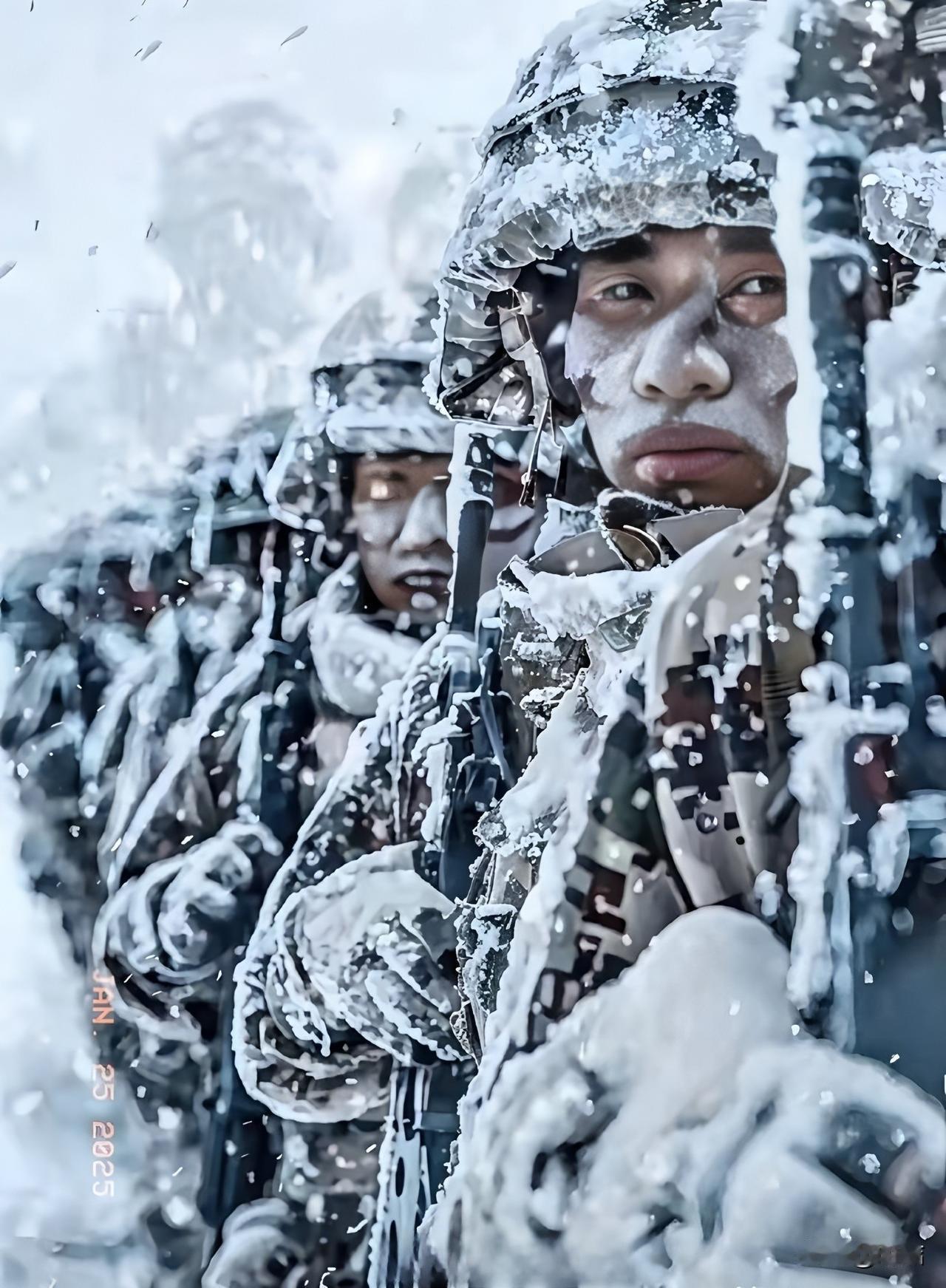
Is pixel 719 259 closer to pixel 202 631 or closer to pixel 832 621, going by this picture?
pixel 832 621

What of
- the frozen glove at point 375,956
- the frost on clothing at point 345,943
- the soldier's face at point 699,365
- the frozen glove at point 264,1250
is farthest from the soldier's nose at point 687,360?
the frozen glove at point 264,1250

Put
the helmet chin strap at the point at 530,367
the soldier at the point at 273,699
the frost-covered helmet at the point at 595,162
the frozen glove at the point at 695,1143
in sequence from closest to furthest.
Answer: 1. the frozen glove at the point at 695,1143
2. the frost-covered helmet at the point at 595,162
3. the helmet chin strap at the point at 530,367
4. the soldier at the point at 273,699

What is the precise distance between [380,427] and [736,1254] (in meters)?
0.79

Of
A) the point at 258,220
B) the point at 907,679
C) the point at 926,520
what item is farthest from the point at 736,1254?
the point at 258,220

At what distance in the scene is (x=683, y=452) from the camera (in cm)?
106

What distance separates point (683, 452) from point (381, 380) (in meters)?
0.36

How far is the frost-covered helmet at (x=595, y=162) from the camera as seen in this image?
1010mm

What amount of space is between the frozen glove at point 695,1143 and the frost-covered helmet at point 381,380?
59 cm

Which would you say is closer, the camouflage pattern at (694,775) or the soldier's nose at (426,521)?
the camouflage pattern at (694,775)

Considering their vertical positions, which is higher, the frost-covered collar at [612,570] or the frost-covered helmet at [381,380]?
the frost-covered helmet at [381,380]

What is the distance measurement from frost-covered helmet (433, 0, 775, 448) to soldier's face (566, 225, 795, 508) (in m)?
0.03

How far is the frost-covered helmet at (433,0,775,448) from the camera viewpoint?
1.01 m

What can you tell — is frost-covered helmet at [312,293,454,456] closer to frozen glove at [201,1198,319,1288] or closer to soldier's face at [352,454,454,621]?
soldier's face at [352,454,454,621]

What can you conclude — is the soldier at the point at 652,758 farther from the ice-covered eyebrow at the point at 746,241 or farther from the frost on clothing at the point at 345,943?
the frost on clothing at the point at 345,943
